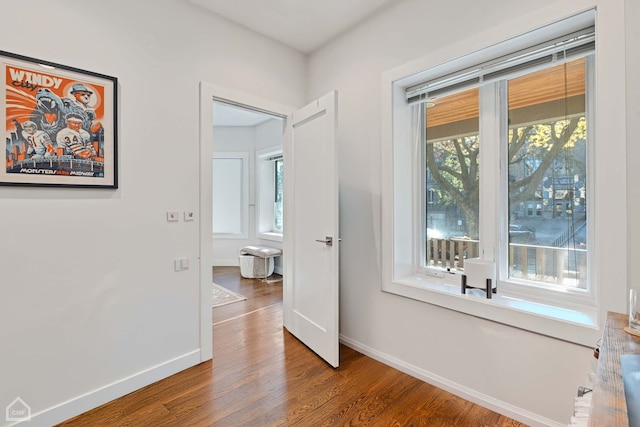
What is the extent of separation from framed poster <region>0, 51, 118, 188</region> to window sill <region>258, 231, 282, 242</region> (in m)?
3.55

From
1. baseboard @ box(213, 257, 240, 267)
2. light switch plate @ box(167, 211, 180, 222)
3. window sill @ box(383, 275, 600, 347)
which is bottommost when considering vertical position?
baseboard @ box(213, 257, 240, 267)

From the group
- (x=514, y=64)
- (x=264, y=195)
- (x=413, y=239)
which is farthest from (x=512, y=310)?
(x=264, y=195)

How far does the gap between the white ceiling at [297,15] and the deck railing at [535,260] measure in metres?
1.86

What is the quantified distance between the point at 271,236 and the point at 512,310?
14.0ft

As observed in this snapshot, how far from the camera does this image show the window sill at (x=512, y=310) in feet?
4.90

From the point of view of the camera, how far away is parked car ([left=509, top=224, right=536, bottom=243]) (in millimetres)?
1877

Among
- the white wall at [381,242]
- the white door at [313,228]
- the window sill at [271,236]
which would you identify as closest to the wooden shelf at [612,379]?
the white wall at [381,242]

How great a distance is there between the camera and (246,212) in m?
5.90

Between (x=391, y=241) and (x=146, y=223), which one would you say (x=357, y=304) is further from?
(x=146, y=223)

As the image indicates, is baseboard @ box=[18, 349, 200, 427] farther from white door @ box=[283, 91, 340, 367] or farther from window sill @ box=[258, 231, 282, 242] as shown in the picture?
window sill @ box=[258, 231, 282, 242]

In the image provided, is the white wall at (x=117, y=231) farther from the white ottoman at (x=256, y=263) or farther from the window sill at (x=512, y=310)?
the white ottoman at (x=256, y=263)

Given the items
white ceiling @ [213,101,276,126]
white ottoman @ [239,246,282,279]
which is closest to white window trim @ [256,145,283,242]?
white ceiling @ [213,101,276,126]

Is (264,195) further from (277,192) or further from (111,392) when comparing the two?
(111,392)

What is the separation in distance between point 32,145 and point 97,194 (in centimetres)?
38
